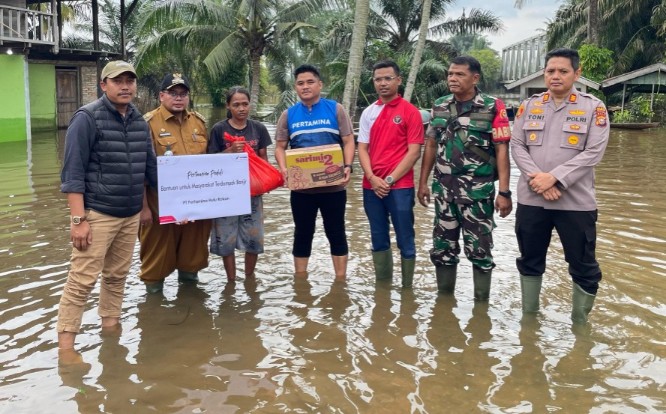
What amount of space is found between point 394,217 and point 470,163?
840 millimetres

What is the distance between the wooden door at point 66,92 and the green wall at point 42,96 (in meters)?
0.45

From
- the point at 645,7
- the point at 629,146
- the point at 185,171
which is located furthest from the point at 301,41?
the point at 185,171

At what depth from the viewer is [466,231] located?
4.71m

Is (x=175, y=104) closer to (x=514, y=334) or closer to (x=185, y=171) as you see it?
(x=185, y=171)

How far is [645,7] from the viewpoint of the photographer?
27.2 m

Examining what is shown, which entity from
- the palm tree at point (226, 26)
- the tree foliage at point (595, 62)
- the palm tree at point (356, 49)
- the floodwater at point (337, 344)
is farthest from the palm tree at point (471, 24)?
the floodwater at point (337, 344)

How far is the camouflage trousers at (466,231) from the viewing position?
15.3 feet

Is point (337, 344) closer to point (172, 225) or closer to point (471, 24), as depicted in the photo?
point (172, 225)

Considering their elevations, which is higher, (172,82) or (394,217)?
(172,82)

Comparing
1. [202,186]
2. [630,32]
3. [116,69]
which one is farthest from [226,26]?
[630,32]

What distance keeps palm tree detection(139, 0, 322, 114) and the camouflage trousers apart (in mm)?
15991

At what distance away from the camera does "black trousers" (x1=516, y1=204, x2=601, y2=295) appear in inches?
164

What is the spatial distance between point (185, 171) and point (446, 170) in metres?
2.00

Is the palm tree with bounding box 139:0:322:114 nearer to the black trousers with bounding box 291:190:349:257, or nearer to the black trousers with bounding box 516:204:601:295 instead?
the black trousers with bounding box 291:190:349:257
